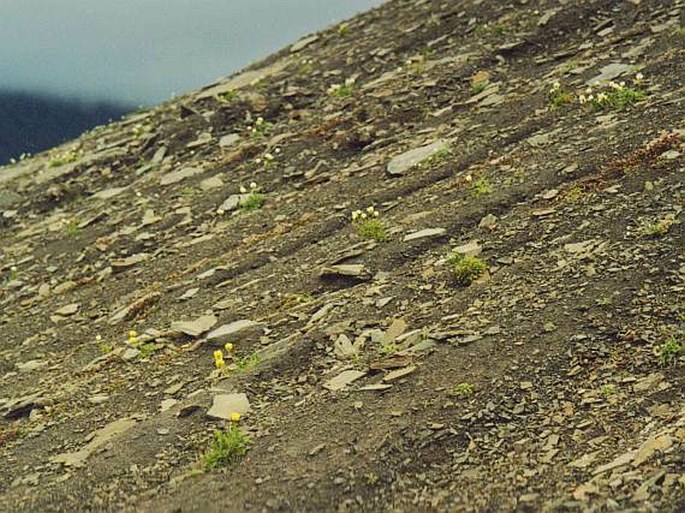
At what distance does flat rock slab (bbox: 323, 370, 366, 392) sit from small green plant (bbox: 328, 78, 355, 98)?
1647cm

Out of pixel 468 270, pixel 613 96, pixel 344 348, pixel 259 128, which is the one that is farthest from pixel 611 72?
pixel 344 348

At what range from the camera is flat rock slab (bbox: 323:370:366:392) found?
10.8 m

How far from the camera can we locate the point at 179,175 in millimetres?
24109

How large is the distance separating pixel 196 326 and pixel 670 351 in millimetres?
8363

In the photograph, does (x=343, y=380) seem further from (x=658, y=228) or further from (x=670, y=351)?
(x=658, y=228)

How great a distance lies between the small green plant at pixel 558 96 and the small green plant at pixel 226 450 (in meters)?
12.8

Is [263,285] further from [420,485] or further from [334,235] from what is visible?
[420,485]

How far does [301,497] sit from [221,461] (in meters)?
1.57

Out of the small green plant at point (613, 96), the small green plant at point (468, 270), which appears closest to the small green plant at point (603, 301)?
the small green plant at point (468, 270)

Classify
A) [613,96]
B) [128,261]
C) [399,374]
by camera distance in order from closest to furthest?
[399,374] → [613,96] → [128,261]

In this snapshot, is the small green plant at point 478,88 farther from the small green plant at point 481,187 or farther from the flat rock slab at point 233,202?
the flat rock slab at point 233,202

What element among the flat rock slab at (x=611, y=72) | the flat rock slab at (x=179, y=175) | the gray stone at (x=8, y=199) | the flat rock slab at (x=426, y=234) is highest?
the gray stone at (x=8, y=199)

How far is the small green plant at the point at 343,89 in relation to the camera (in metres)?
26.0

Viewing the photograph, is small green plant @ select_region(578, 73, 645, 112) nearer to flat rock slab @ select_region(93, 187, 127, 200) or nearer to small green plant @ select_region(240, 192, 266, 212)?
small green plant @ select_region(240, 192, 266, 212)
